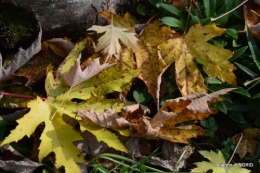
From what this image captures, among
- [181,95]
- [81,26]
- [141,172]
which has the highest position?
[81,26]

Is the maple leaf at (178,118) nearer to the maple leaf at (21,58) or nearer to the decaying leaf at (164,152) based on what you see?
the decaying leaf at (164,152)

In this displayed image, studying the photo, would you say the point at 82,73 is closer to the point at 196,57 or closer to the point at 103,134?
the point at 103,134

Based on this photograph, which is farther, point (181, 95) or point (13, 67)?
point (181, 95)

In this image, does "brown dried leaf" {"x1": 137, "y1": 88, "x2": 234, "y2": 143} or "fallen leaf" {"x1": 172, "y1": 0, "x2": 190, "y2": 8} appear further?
"fallen leaf" {"x1": 172, "y1": 0, "x2": 190, "y2": 8}

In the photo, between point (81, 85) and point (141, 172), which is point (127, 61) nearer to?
point (81, 85)

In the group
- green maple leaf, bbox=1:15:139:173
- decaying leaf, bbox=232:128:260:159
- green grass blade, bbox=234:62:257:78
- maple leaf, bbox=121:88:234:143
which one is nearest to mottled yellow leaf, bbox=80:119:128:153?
green maple leaf, bbox=1:15:139:173

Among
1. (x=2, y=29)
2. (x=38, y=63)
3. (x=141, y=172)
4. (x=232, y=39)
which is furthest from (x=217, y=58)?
(x=2, y=29)

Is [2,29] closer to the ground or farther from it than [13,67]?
farther from it

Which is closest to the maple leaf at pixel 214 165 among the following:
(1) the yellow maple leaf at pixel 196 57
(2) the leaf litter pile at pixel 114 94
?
(2) the leaf litter pile at pixel 114 94

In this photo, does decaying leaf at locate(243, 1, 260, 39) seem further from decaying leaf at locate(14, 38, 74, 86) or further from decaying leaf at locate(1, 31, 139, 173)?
decaying leaf at locate(14, 38, 74, 86)
